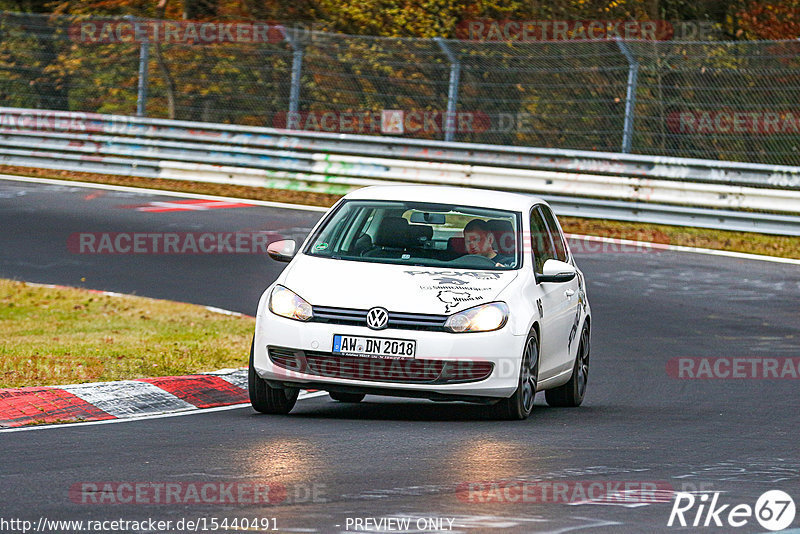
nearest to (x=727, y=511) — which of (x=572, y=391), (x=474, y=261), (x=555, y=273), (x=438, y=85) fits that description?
(x=555, y=273)

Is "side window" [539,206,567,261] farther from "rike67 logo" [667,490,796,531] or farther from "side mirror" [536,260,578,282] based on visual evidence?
"rike67 logo" [667,490,796,531]

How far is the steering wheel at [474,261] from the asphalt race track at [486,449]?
3.13ft

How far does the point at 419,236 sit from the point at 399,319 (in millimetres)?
1156

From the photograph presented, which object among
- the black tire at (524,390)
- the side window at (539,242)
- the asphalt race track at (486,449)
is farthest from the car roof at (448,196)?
the asphalt race track at (486,449)

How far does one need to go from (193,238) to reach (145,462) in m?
12.4

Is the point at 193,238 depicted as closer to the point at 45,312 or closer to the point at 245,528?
the point at 45,312

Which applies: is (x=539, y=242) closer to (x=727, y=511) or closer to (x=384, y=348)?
(x=384, y=348)

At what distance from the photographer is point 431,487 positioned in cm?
693

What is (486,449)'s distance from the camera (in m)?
8.11

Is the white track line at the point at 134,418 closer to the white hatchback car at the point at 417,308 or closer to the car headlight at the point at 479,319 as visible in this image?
the white hatchback car at the point at 417,308

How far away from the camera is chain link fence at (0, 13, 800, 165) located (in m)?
21.3

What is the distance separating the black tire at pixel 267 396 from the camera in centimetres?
931

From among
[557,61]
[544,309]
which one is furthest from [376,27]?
[544,309]

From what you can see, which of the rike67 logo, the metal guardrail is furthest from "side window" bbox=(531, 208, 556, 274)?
the metal guardrail
